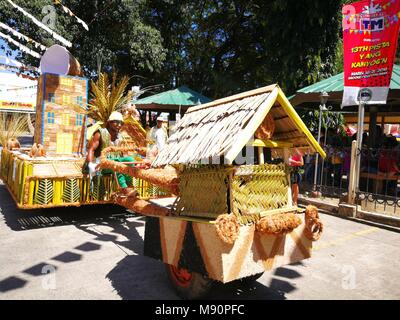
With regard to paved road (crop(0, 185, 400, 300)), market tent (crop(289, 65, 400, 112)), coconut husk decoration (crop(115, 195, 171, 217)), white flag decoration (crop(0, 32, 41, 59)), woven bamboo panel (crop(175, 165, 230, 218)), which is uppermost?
white flag decoration (crop(0, 32, 41, 59))

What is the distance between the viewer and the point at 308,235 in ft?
10.1

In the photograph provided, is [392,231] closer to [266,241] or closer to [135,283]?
[266,241]

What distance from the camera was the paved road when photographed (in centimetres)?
352

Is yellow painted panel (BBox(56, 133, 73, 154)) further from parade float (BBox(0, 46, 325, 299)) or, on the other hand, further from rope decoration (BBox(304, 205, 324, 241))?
rope decoration (BBox(304, 205, 324, 241))

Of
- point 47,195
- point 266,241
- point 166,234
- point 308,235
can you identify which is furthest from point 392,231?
point 47,195

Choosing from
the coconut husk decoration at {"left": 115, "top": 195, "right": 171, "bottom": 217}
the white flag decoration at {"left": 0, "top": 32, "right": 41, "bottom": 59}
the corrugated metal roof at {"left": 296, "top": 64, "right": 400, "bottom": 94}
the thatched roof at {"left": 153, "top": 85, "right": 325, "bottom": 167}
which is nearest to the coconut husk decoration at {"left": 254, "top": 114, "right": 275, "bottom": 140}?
the thatched roof at {"left": 153, "top": 85, "right": 325, "bottom": 167}

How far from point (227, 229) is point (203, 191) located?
0.69m

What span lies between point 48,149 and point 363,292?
25.3 feet

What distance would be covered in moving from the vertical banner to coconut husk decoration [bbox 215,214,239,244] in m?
5.89

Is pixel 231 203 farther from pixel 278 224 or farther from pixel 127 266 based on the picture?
pixel 127 266

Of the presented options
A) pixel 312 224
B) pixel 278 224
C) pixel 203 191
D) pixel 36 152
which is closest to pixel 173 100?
pixel 36 152

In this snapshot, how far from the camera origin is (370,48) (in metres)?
7.14

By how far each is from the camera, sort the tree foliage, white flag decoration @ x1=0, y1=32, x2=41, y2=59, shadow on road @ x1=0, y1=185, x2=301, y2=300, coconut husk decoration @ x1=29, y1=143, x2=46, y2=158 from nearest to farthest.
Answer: shadow on road @ x1=0, y1=185, x2=301, y2=300 < coconut husk decoration @ x1=29, y1=143, x2=46, y2=158 < white flag decoration @ x1=0, y1=32, x2=41, y2=59 < the tree foliage

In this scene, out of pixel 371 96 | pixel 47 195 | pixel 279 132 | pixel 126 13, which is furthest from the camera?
pixel 126 13
